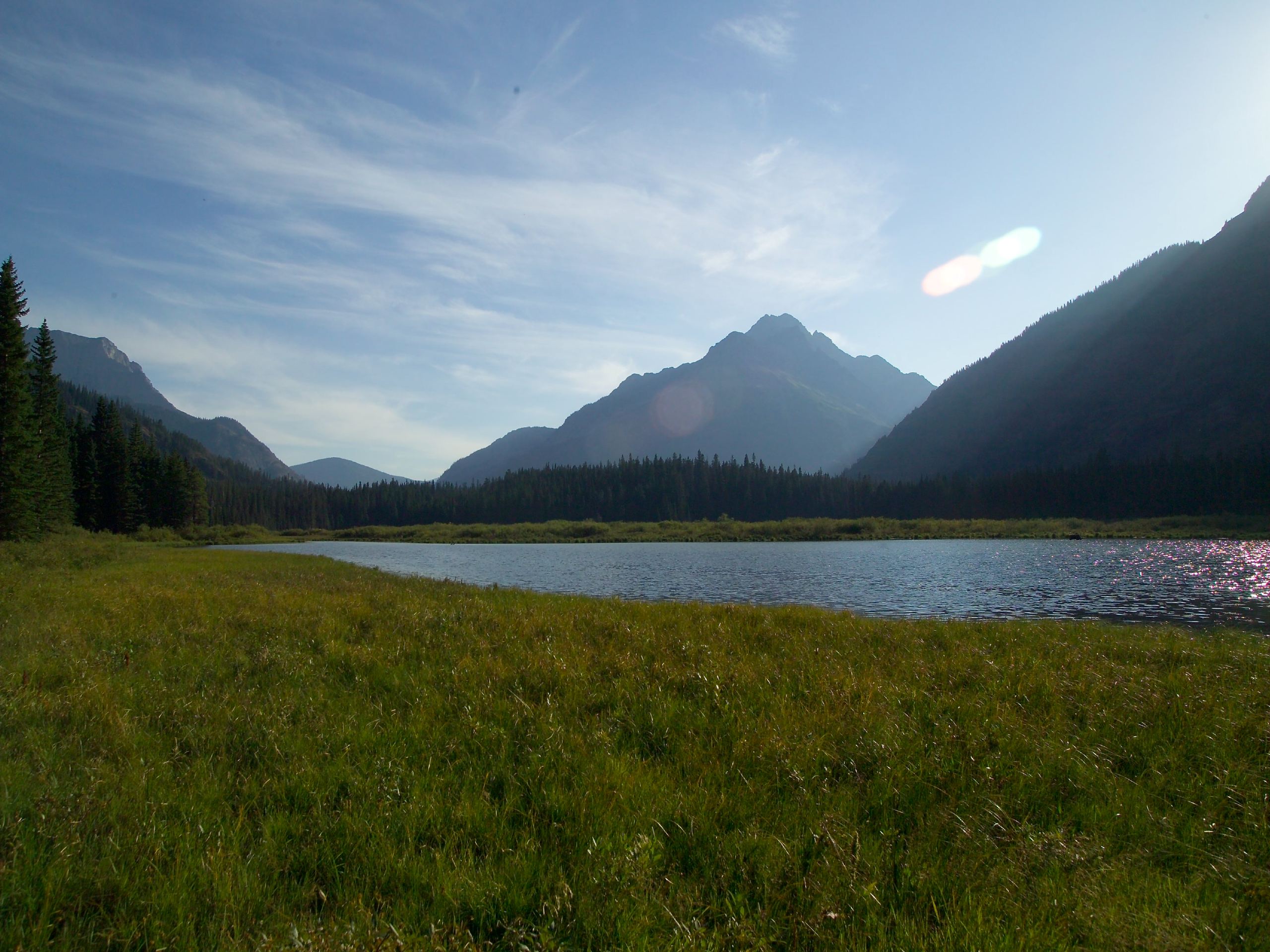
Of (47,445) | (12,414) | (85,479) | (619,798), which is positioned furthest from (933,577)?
(85,479)

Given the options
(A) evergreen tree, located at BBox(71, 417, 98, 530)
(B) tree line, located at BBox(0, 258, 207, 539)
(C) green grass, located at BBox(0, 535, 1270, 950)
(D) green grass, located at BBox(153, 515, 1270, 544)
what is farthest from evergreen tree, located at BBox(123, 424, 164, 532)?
(C) green grass, located at BBox(0, 535, 1270, 950)

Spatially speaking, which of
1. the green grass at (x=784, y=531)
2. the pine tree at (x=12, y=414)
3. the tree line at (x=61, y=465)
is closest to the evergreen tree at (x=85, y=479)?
the tree line at (x=61, y=465)

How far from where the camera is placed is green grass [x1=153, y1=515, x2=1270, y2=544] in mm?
105625

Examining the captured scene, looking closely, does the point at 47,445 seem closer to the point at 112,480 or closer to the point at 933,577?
the point at 112,480

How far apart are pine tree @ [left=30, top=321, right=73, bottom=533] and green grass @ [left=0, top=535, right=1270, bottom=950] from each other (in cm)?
6005

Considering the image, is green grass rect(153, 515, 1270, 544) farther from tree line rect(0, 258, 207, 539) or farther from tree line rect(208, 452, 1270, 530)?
tree line rect(208, 452, 1270, 530)

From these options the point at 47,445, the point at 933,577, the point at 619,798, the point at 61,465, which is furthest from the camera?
the point at 61,465

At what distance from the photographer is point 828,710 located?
805cm

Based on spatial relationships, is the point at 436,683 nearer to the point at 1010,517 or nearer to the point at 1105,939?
the point at 1105,939

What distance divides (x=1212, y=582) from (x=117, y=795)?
49475mm

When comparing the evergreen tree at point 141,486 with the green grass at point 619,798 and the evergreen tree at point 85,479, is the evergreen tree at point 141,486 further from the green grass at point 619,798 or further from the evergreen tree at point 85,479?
the green grass at point 619,798

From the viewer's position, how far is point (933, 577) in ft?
134

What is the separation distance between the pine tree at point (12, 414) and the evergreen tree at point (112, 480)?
186 feet

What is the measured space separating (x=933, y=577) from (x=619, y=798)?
135ft
